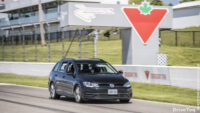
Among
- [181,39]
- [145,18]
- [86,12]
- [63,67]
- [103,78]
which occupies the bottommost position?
[103,78]

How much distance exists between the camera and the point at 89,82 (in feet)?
46.9

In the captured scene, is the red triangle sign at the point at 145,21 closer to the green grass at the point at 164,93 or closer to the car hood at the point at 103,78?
the green grass at the point at 164,93

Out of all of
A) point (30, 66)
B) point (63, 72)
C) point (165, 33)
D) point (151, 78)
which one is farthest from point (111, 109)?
point (165, 33)

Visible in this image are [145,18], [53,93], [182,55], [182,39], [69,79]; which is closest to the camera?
[69,79]

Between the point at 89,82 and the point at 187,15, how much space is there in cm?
5002

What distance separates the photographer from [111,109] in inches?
493

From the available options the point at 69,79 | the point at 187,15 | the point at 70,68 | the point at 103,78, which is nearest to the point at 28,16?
the point at 187,15

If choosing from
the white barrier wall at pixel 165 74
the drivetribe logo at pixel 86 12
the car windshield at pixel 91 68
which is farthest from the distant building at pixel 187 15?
the car windshield at pixel 91 68

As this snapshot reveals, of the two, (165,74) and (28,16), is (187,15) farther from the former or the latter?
(165,74)

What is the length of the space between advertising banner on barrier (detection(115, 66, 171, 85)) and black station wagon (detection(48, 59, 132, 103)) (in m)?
5.33

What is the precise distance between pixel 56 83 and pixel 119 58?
957 inches

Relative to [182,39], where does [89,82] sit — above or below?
below

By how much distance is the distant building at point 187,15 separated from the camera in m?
60.7

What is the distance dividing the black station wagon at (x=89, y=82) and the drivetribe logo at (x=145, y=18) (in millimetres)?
12141
